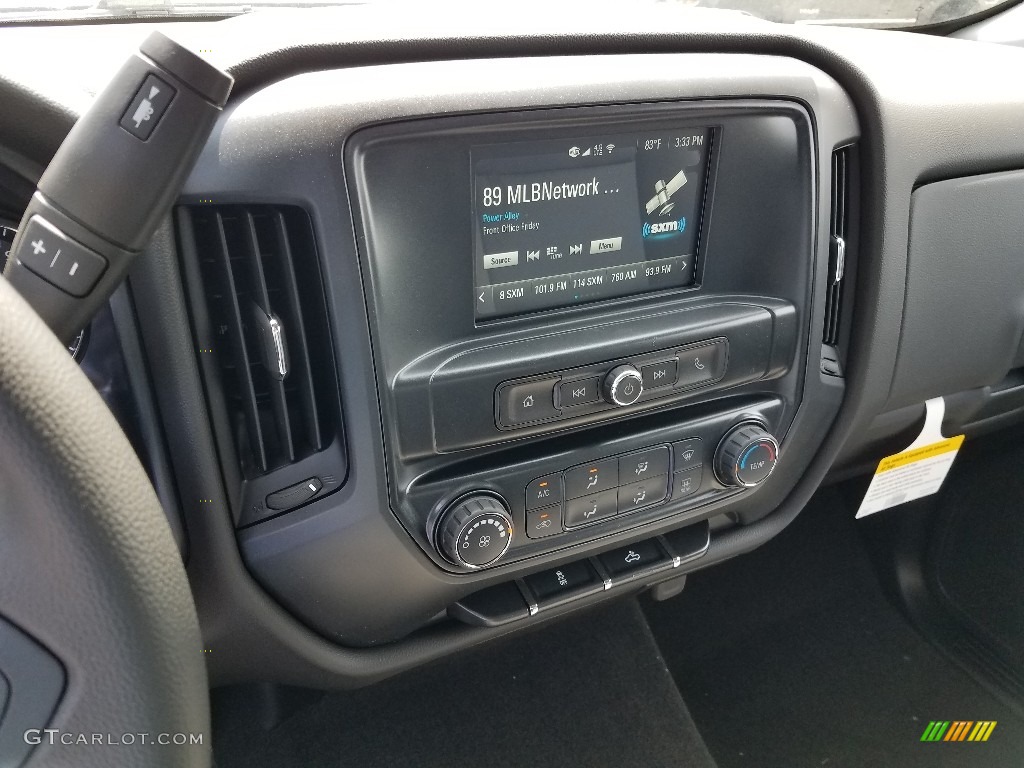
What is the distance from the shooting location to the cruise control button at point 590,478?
84cm

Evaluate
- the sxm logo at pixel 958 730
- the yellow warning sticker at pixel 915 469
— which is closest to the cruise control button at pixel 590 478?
the yellow warning sticker at pixel 915 469

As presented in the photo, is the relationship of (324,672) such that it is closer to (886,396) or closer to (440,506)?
(440,506)

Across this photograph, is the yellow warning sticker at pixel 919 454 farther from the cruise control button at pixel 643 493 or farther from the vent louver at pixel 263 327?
the vent louver at pixel 263 327

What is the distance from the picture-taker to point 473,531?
77cm

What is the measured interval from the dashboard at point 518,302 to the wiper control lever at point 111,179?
0.09 m

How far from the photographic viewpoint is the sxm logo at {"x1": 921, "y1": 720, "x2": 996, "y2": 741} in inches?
52.6

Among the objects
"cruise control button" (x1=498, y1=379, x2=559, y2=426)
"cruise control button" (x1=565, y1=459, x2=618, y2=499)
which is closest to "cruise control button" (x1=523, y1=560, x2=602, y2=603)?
"cruise control button" (x1=565, y1=459, x2=618, y2=499)

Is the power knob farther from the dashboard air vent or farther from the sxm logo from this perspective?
the sxm logo

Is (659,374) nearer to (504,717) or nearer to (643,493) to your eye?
A: (643,493)

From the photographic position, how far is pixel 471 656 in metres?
1.33

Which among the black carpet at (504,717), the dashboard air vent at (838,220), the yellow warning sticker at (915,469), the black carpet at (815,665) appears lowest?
the black carpet at (815,665)

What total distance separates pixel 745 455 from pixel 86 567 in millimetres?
658

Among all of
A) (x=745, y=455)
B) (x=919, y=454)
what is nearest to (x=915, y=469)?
(x=919, y=454)

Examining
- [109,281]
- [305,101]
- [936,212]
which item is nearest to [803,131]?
[936,212]
